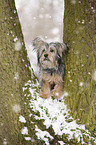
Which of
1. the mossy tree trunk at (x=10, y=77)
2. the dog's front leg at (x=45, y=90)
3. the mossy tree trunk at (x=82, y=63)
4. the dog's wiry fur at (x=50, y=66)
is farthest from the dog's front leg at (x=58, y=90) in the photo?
the mossy tree trunk at (x=10, y=77)

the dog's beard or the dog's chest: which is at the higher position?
the dog's beard

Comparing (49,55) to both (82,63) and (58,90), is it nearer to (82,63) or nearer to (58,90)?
(58,90)

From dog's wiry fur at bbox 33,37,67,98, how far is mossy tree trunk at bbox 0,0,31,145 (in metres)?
0.73

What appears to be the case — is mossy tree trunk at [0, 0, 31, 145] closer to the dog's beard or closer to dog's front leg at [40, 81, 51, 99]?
dog's front leg at [40, 81, 51, 99]

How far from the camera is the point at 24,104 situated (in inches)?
115

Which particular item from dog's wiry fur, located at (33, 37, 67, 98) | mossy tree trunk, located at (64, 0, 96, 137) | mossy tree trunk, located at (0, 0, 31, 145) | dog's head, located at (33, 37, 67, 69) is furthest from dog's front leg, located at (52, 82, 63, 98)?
mossy tree trunk, located at (0, 0, 31, 145)

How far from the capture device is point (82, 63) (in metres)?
2.87

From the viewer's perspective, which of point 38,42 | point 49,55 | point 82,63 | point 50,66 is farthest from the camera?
point 38,42

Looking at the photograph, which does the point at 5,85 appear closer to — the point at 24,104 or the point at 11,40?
the point at 24,104

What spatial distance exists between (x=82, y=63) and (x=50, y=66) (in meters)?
1.10

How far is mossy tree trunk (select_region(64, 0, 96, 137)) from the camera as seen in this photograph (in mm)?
2754

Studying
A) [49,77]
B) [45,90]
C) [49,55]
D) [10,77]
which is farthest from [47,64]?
[10,77]

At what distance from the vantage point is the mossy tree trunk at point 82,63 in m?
2.75

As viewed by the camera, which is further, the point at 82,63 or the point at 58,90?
the point at 58,90
